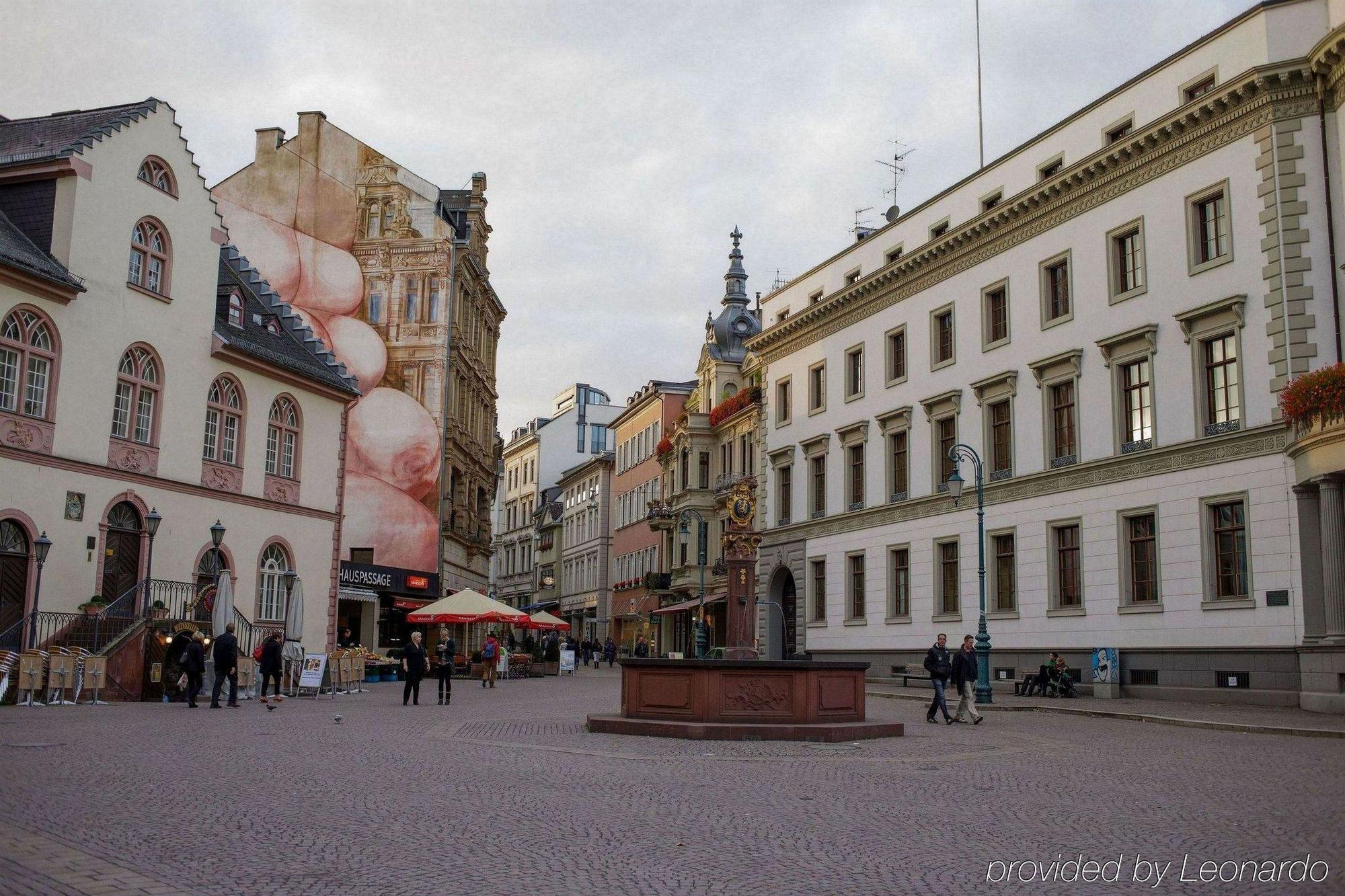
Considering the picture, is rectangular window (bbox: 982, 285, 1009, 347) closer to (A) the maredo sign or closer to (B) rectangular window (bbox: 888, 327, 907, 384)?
(B) rectangular window (bbox: 888, 327, 907, 384)

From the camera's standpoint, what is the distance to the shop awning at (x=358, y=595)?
4662 cm

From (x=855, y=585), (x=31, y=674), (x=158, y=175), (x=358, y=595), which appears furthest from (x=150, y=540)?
(x=855, y=585)

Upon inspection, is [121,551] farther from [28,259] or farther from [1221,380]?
[1221,380]

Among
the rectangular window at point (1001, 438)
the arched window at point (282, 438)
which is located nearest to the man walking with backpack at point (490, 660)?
the arched window at point (282, 438)

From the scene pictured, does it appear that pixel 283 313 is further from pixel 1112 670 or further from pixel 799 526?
pixel 1112 670

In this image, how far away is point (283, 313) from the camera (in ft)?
134

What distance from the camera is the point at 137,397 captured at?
1225 inches

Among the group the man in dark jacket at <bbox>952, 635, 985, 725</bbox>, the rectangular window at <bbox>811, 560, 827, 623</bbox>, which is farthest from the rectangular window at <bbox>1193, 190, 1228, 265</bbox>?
the rectangular window at <bbox>811, 560, 827, 623</bbox>

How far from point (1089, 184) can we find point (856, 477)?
1515cm

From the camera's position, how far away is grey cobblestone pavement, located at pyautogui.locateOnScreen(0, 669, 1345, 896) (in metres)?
8.34

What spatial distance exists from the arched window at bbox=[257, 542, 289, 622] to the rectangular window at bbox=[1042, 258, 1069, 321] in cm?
2311

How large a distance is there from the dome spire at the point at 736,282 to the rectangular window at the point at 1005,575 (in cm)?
3520

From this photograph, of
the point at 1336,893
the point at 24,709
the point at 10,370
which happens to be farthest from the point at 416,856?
the point at 10,370

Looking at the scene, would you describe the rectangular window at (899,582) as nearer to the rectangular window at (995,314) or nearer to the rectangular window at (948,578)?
the rectangular window at (948,578)
